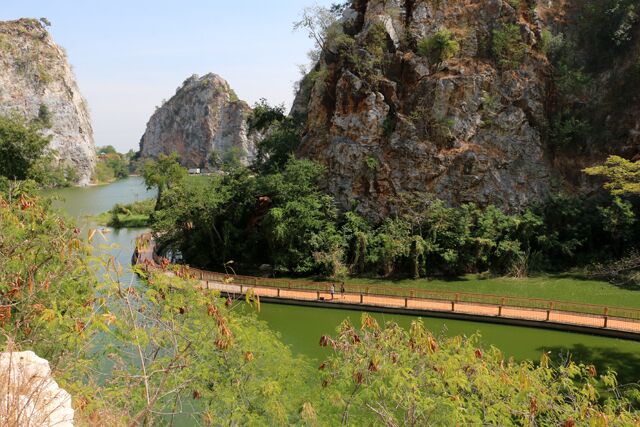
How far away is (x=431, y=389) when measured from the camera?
26.4 ft

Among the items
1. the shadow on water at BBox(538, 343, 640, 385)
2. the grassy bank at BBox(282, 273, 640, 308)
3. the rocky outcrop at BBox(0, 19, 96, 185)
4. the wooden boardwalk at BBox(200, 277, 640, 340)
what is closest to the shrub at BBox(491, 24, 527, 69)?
the grassy bank at BBox(282, 273, 640, 308)

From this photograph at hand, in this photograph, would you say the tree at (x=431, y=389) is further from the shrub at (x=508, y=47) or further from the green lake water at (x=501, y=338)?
the shrub at (x=508, y=47)

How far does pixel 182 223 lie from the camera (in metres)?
27.8

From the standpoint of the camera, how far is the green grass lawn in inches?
802

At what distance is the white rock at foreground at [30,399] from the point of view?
439 cm

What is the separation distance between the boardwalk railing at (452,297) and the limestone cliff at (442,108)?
5.99 m

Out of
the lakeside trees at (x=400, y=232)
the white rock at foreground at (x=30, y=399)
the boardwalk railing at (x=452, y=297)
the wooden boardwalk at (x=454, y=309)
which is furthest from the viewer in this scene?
the lakeside trees at (x=400, y=232)

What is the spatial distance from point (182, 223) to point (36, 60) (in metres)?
75.4

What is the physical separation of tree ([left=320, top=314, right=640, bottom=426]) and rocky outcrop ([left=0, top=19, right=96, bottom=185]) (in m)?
81.1

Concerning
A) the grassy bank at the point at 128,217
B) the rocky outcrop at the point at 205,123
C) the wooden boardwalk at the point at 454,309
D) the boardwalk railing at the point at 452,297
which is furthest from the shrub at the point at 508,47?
the rocky outcrop at the point at 205,123

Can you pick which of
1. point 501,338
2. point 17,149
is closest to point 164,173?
point 17,149

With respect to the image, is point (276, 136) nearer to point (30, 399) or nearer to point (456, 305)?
point (456, 305)

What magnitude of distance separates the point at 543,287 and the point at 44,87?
89.6 meters

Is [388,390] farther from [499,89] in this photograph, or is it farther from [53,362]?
[499,89]
